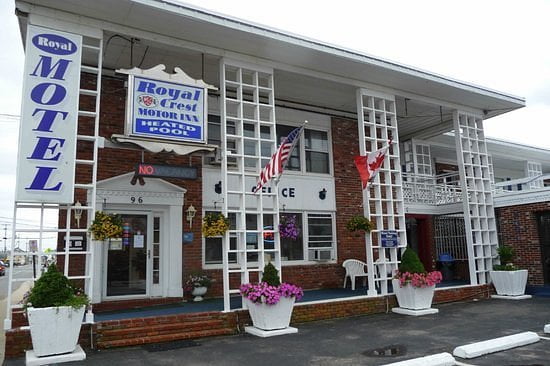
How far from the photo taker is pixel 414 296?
9789 mm

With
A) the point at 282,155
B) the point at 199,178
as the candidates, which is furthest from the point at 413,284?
the point at 199,178

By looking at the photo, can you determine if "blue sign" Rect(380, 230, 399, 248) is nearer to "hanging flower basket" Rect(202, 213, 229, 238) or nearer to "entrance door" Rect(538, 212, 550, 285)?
"hanging flower basket" Rect(202, 213, 229, 238)

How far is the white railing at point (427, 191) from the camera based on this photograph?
1473cm

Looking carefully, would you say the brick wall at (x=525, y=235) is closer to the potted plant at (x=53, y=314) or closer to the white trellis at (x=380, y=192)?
the white trellis at (x=380, y=192)

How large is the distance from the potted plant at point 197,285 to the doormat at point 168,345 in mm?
2668

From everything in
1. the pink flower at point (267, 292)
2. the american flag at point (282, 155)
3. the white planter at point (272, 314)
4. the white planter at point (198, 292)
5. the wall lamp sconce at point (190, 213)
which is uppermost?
the american flag at point (282, 155)

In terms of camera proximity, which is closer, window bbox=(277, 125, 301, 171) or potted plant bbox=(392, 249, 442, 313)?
potted plant bbox=(392, 249, 442, 313)

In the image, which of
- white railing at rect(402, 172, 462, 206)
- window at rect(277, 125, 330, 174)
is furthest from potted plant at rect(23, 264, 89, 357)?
white railing at rect(402, 172, 462, 206)

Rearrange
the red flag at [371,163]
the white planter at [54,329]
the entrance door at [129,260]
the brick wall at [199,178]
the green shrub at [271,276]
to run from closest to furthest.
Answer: the white planter at [54,329] < the green shrub at [271,276] < the red flag at [371,163] < the entrance door at [129,260] < the brick wall at [199,178]

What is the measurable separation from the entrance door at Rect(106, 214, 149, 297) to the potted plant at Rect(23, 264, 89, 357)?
123 inches

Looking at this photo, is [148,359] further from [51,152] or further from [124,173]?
[124,173]

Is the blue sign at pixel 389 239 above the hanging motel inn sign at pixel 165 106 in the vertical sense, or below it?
below

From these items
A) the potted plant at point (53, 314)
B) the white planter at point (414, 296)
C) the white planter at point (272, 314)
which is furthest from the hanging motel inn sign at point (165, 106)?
the white planter at point (414, 296)

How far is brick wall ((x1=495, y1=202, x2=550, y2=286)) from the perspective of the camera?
12570 mm
